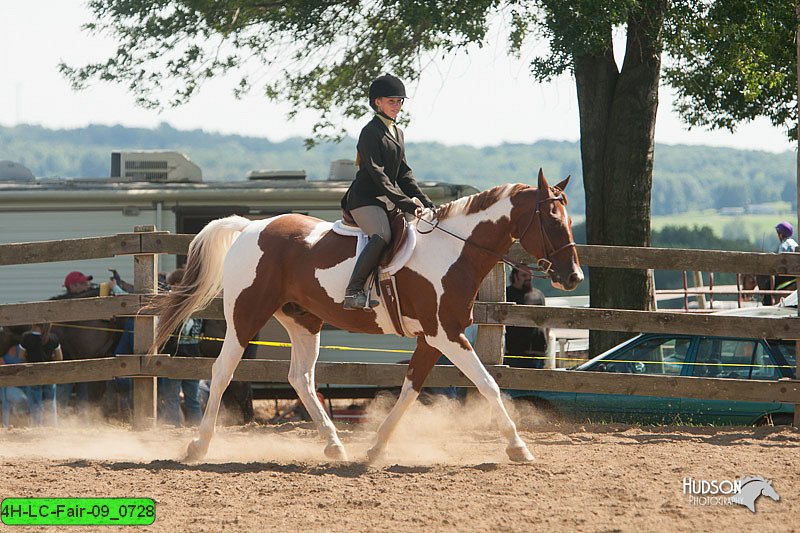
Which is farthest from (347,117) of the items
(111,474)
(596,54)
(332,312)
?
(111,474)

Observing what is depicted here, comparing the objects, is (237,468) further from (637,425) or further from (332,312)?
(637,425)

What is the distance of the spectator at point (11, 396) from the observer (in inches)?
434

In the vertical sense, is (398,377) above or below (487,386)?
below

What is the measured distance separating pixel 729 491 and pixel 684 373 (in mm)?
3836

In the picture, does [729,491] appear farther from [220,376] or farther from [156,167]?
[156,167]

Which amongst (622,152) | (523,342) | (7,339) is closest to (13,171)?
(7,339)

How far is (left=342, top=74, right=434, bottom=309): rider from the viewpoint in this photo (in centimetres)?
748

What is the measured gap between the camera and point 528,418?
9539 mm

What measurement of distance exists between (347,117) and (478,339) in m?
6.63

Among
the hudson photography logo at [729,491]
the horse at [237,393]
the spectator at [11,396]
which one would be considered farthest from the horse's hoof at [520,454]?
the spectator at [11,396]

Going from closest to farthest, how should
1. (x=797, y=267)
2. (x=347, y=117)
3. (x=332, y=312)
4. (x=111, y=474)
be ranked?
1. (x=111, y=474)
2. (x=332, y=312)
3. (x=797, y=267)
4. (x=347, y=117)

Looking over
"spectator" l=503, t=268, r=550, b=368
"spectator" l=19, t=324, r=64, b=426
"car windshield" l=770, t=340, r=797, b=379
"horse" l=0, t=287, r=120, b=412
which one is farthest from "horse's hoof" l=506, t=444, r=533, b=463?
"horse" l=0, t=287, r=120, b=412

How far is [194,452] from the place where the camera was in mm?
7703

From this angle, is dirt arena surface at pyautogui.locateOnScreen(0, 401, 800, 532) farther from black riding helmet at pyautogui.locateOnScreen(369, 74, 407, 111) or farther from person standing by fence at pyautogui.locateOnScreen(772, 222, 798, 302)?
person standing by fence at pyautogui.locateOnScreen(772, 222, 798, 302)
